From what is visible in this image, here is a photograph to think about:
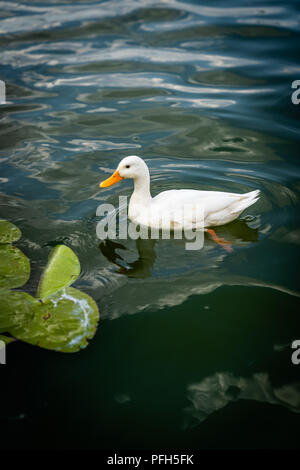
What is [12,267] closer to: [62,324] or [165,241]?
[62,324]

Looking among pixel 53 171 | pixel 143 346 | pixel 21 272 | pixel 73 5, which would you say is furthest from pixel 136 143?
pixel 73 5

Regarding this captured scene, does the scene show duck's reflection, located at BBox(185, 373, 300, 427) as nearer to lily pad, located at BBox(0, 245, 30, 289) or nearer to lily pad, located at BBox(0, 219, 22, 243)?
lily pad, located at BBox(0, 245, 30, 289)

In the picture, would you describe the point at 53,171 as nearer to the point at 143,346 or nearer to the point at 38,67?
the point at 143,346

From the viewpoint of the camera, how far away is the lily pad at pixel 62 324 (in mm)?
3076

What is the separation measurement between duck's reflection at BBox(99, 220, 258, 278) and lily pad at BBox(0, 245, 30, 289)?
746 millimetres

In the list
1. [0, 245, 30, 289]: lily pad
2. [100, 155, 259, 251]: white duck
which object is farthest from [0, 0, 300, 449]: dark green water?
[100, 155, 259, 251]: white duck

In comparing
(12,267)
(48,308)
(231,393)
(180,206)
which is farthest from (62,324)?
(180,206)

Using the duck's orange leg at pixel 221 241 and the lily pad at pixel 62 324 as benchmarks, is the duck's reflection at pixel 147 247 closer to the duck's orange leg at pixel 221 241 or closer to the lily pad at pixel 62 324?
the duck's orange leg at pixel 221 241

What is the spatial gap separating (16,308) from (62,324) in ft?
1.24

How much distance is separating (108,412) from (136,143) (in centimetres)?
406

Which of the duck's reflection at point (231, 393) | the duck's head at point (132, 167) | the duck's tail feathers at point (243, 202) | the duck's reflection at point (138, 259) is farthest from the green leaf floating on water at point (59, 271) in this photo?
the duck's tail feathers at point (243, 202)

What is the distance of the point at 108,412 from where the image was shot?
9.05 ft

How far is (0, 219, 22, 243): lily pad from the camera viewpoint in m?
4.11

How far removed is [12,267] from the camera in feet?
12.1
